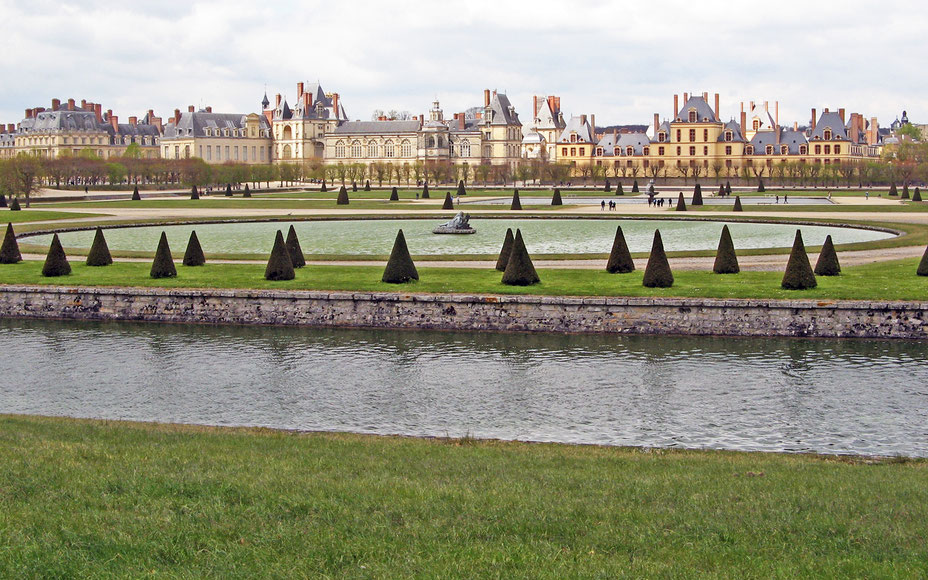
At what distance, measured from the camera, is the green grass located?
21388mm

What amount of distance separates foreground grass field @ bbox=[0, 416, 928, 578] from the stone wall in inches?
373

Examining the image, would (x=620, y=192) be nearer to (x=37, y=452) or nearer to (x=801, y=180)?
(x=801, y=180)

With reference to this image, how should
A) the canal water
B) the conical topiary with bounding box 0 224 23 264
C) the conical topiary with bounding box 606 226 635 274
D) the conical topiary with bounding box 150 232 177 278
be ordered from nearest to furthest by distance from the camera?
the canal water, the conical topiary with bounding box 606 226 635 274, the conical topiary with bounding box 150 232 177 278, the conical topiary with bounding box 0 224 23 264

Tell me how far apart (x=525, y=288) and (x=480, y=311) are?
4.91ft

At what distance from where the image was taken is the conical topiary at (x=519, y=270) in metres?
22.7

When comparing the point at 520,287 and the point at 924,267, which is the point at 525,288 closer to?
the point at 520,287

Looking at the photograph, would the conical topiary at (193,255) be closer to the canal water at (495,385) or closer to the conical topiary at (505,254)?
the canal water at (495,385)

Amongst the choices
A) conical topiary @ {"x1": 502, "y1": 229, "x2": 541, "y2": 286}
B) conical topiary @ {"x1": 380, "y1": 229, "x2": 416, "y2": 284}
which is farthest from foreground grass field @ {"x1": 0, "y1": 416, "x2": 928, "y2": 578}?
conical topiary @ {"x1": 380, "y1": 229, "x2": 416, "y2": 284}

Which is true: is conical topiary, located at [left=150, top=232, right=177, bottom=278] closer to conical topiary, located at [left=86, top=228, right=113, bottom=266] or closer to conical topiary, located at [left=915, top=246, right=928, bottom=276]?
conical topiary, located at [left=86, top=228, right=113, bottom=266]

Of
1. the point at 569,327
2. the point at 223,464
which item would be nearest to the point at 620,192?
the point at 569,327

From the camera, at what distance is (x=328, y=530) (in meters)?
7.58

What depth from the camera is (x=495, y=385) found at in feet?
54.2

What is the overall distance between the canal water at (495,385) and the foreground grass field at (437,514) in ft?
9.48

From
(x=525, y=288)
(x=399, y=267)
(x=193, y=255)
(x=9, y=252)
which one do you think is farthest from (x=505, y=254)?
(x=9, y=252)
